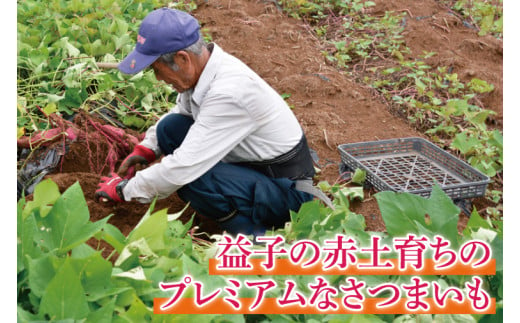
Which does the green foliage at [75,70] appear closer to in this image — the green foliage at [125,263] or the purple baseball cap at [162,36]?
the purple baseball cap at [162,36]

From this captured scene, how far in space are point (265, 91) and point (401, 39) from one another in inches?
119

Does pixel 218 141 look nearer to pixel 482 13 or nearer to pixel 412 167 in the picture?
pixel 412 167

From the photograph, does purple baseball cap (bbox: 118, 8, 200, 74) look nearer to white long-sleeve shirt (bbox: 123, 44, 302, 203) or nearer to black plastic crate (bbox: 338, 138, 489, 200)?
white long-sleeve shirt (bbox: 123, 44, 302, 203)

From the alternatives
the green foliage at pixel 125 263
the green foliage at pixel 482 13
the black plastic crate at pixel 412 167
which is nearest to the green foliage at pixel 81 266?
the green foliage at pixel 125 263

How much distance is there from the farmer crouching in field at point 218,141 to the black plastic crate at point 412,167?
2.10 feet

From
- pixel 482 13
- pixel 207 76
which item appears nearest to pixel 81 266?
pixel 207 76

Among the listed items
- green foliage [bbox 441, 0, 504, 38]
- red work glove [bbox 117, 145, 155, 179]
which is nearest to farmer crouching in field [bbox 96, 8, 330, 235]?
red work glove [bbox 117, 145, 155, 179]

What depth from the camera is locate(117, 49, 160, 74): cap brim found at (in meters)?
2.03

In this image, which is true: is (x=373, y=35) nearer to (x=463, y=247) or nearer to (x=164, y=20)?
(x=164, y=20)

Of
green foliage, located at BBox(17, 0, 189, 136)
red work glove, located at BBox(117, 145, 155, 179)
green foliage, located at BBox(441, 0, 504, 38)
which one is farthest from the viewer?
green foliage, located at BBox(441, 0, 504, 38)

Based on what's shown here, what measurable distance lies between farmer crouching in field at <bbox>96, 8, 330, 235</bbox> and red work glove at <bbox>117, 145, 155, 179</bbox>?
0.43 ft

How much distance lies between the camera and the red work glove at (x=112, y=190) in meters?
2.20

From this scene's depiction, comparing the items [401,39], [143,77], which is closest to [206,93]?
[143,77]

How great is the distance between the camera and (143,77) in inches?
120
